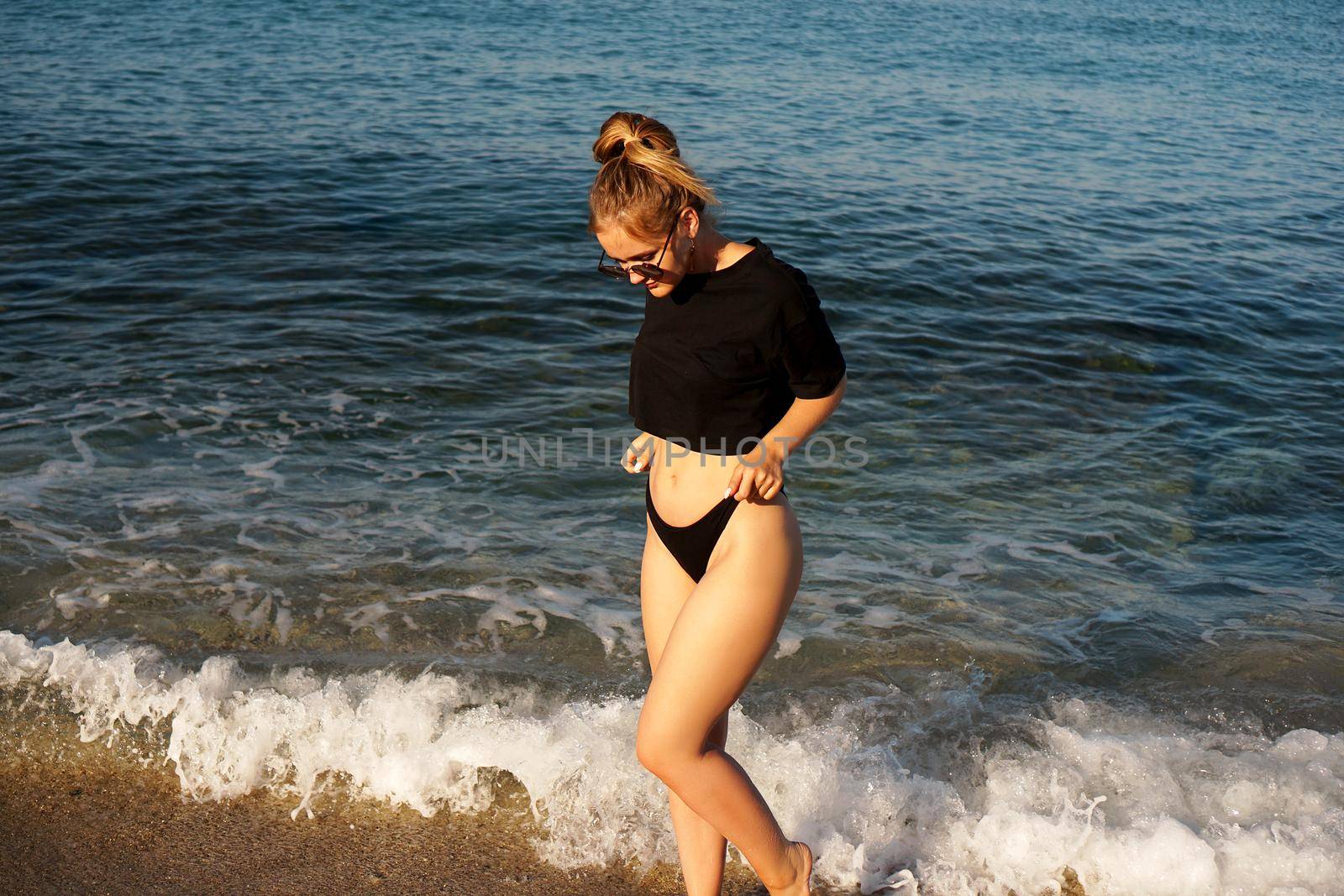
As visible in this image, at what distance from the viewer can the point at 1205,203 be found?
15242 mm

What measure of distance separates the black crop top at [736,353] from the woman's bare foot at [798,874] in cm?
122

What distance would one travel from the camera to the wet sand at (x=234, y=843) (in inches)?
141

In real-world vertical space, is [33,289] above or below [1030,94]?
below

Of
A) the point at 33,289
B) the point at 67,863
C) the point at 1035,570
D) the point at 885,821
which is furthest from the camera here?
the point at 33,289

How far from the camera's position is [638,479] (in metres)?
7.29

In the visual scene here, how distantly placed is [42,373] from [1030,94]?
18.7 metres

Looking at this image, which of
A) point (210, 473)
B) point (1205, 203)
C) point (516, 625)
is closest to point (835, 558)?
point (516, 625)

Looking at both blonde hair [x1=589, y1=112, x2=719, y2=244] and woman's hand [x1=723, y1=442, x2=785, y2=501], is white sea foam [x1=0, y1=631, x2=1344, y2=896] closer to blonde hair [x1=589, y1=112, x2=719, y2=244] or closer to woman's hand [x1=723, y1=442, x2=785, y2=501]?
woman's hand [x1=723, y1=442, x2=785, y2=501]

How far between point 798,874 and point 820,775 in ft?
3.04

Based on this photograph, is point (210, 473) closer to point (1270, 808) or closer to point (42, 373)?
point (42, 373)

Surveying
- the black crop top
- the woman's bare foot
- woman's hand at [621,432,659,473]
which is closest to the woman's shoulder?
the black crop top

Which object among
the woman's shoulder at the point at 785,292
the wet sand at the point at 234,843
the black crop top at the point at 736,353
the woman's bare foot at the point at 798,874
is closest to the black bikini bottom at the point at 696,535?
the black crop top at the point at 736,353

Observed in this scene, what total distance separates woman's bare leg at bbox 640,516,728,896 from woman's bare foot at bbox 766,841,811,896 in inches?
7.3

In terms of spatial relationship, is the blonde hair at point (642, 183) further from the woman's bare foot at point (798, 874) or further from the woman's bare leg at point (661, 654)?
the woman's bare foot at point (798, 874)
